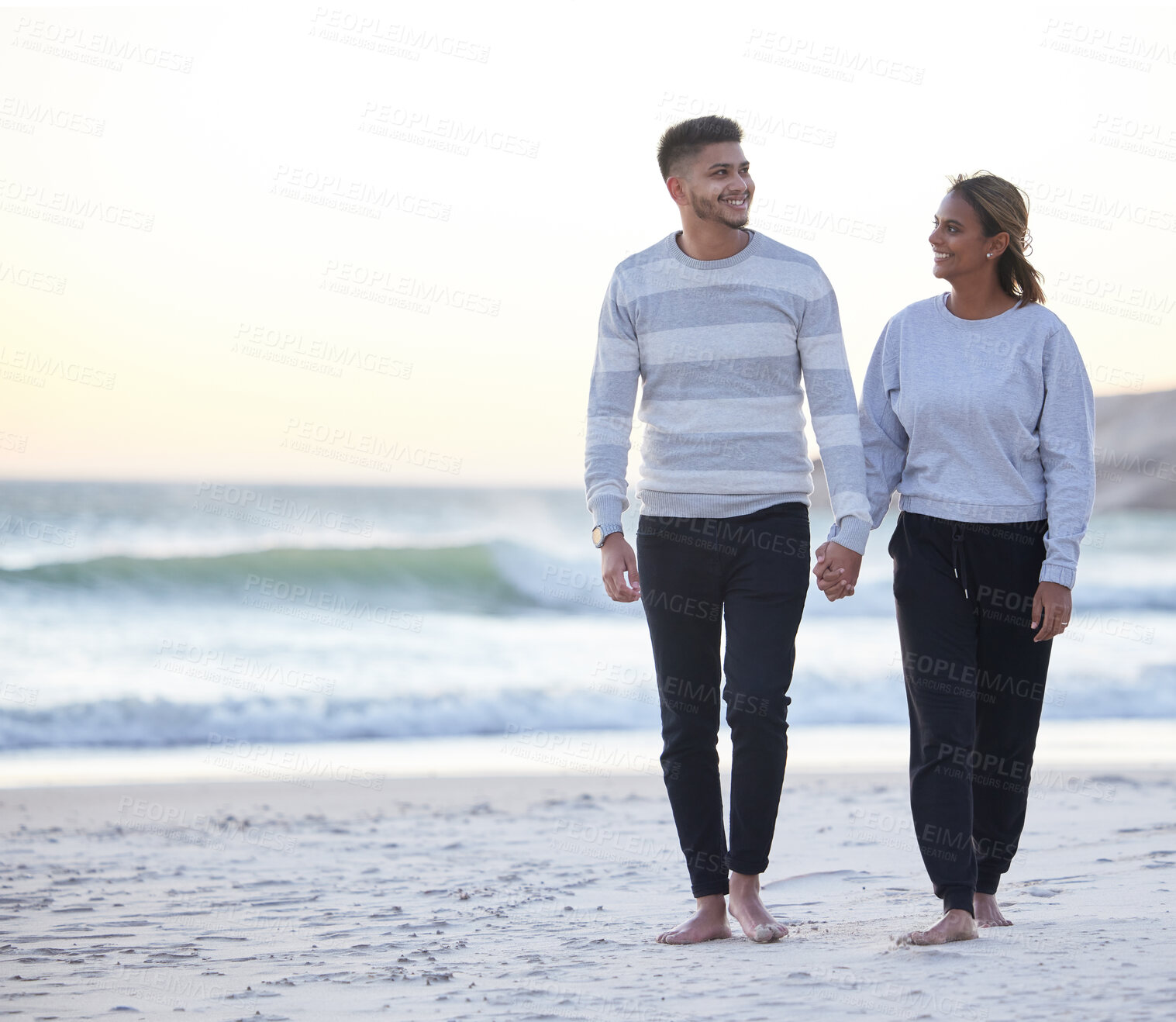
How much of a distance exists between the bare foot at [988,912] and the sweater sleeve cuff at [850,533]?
33.5 inches

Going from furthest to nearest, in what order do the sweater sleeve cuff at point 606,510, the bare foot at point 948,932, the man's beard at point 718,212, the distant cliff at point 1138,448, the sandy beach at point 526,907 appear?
the distant cliff at point 1138,448
the sweater sleeve cuff at point 606,510
the man's beard at point 718,212
the bare foot at point 948,932
the sandy beach at point 526,907

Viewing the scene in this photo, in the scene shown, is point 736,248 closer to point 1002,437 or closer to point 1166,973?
point 1002,437

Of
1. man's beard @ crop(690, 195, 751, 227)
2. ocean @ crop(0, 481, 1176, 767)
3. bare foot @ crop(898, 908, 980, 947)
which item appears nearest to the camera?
bare foot @ crop(898, 908, 980, 947)

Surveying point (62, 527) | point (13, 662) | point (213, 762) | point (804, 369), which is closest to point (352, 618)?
point (13, 662)

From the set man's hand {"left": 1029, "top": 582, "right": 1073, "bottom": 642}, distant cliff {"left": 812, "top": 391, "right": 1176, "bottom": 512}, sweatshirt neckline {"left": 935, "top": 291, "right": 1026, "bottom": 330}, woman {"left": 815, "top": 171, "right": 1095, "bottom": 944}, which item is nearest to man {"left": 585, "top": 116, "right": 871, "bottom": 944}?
woman {"left": 815, "top": 171, "right": 1095, "bottom": 944}

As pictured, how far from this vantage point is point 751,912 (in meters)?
2.81

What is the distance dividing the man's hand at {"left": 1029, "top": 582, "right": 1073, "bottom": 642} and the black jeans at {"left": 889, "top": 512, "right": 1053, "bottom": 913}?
6 centimetres

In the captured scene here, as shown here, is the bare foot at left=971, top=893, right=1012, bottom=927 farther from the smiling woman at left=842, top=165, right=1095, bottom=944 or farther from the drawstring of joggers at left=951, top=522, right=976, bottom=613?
the drawstring of joggers at left=951, top=522, right=976, bottom=613

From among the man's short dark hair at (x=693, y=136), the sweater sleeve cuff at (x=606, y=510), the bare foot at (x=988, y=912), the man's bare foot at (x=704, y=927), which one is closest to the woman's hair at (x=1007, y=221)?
the man's short dark hair at (x=693, y=136)

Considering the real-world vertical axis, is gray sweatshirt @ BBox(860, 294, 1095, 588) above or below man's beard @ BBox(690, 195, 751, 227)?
below

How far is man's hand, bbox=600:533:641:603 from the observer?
2.83 m

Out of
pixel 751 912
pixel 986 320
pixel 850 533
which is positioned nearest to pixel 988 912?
pixel 751 912

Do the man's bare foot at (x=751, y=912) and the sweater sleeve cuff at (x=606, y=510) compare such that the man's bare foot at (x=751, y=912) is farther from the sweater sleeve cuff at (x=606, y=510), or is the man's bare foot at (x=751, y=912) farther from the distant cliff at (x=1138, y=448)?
the distant cliff at (x=1138, y=448)

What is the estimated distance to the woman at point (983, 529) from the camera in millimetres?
2711
